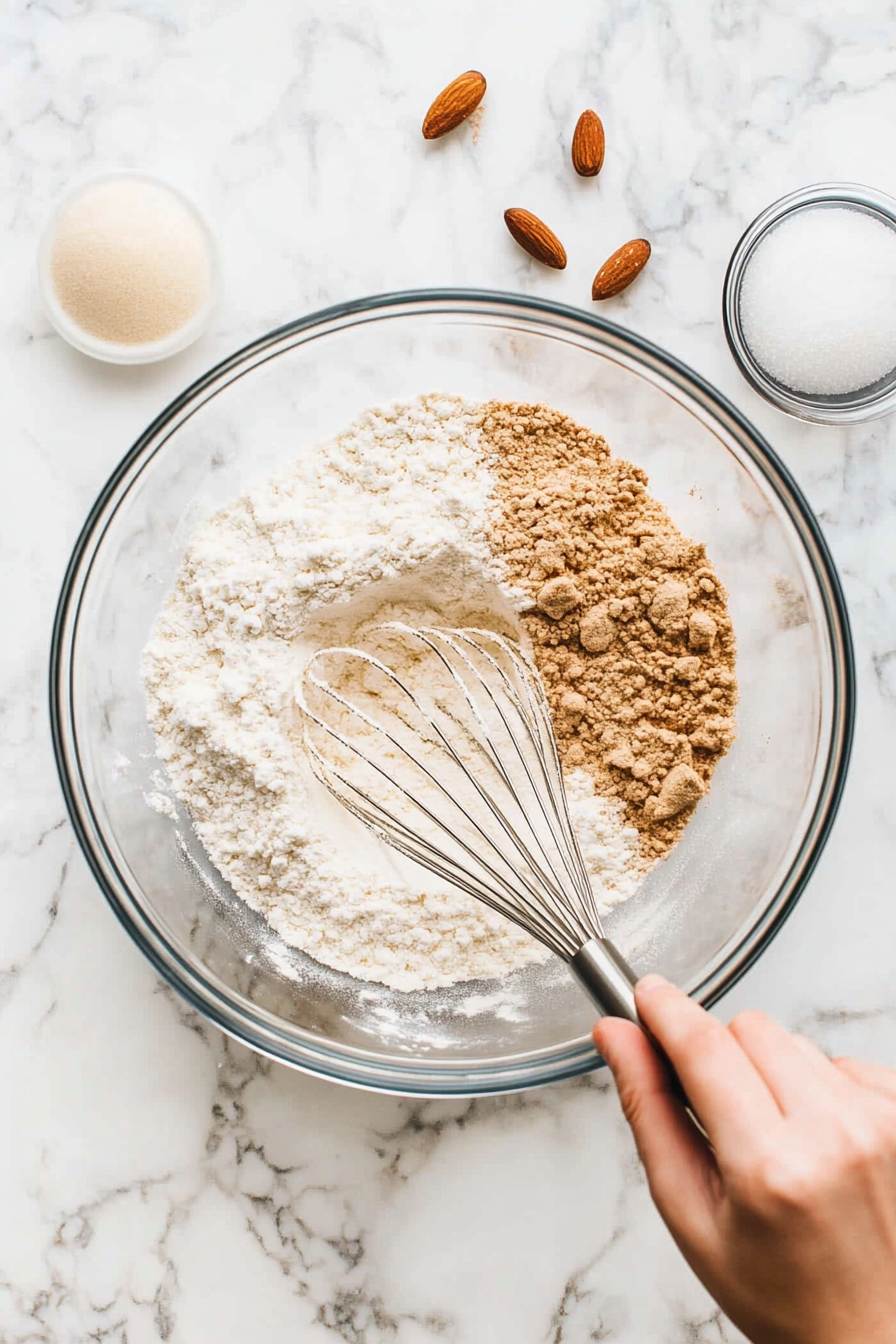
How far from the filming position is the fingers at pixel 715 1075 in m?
0.71

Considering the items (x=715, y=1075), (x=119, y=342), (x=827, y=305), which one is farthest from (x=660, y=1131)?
(x=119, y=342)

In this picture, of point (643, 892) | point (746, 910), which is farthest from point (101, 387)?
point (746, 910)

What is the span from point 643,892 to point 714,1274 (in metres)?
0.47

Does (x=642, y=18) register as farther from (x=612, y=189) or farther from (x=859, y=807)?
(x=859, y=807)

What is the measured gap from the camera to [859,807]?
122cm

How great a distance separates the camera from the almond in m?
1.20

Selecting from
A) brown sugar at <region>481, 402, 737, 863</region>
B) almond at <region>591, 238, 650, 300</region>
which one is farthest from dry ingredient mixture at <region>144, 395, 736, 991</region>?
almond at <region>591, 238, 650, 300</region>

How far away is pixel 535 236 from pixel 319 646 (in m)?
0.55

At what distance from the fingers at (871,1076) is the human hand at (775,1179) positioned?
0.10 feet

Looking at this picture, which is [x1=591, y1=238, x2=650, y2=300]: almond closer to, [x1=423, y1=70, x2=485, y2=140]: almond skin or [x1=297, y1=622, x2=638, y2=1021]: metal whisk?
[x1=423, y1=70, x2=485, y2=140]: almond skin

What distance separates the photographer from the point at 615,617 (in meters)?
1.10

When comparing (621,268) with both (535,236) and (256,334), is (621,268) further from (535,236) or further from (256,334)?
(256,334)

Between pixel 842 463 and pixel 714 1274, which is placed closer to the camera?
pixel 714 1274

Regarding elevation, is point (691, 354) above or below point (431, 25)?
below
